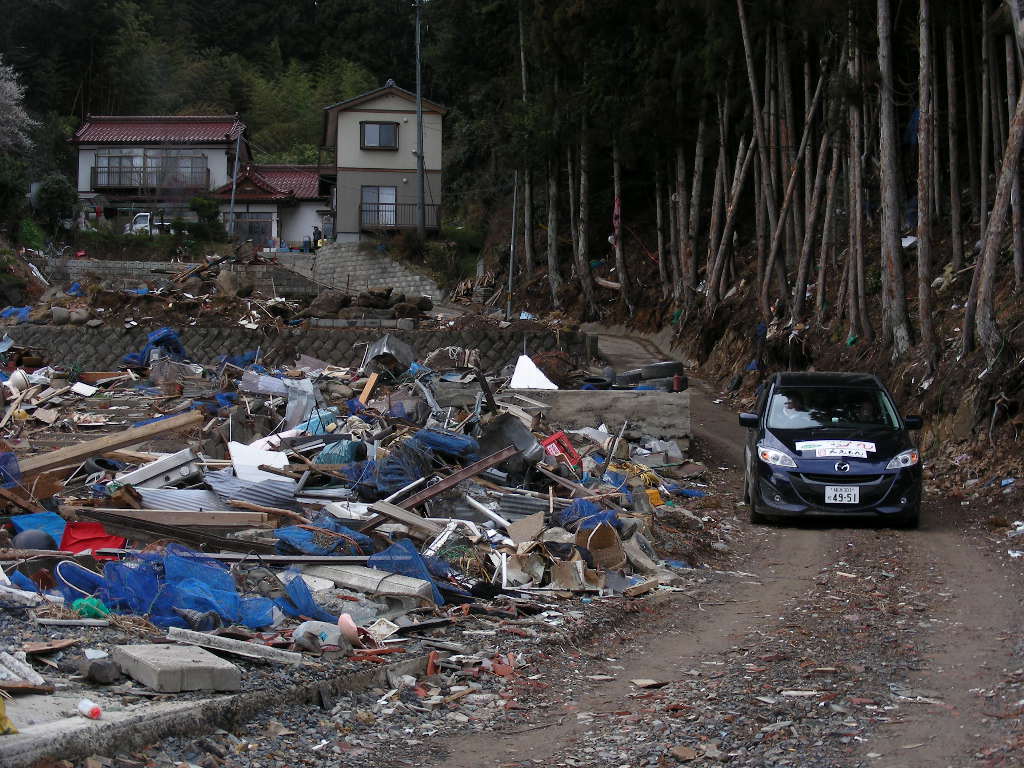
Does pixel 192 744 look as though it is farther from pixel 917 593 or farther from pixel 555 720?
pixel 917 593

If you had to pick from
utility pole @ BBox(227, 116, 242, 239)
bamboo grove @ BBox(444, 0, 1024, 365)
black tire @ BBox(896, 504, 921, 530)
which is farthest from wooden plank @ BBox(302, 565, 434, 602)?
utility pole @ BBox(227, 116, 242, 239)

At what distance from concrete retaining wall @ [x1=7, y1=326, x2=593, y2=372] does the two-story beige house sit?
915 inches

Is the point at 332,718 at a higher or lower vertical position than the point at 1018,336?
lower

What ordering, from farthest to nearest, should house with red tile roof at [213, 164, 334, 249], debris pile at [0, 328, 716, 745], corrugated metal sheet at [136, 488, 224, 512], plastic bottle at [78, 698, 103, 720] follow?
house with red tile roof at [213, 164, 334, 249]
corrugated metal sheet at [136, 488, 224, 512]
debris pile at [0, 328, 716, 745]
plastic bottle at [78, 698, 103, 720]

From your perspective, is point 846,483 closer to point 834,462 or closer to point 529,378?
point 834,462

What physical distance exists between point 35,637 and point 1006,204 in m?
13.1

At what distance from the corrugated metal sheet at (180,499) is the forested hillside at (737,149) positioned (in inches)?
401

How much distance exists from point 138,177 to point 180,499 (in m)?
45.5

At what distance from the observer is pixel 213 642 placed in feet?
20.3

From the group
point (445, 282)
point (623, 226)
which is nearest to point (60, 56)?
point (445, 282)

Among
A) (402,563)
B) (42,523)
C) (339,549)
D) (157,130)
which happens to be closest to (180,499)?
(42,523)

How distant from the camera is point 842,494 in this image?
11422mm

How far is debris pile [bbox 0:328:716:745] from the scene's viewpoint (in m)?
6.42

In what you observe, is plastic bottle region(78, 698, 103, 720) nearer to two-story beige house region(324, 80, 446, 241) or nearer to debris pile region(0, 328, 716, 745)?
debris pile region(0, 328, 716, 745)
